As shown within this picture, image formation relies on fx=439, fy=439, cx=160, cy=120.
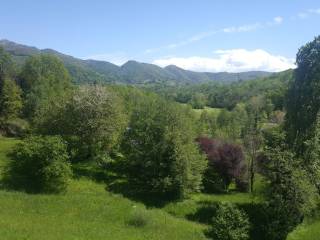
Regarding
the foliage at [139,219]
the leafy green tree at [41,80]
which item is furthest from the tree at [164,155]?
the leafy green tree at [41,80]

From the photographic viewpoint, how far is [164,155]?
145 ft

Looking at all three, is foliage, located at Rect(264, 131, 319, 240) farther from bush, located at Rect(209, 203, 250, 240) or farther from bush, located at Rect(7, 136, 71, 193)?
bush, located at Rect(7, 136, 71, 193)

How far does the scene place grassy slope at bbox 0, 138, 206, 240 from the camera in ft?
98.4

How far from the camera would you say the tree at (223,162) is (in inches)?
1927

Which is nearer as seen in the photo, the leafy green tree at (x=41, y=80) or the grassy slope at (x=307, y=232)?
the grassy slope at (x=307, y=232)

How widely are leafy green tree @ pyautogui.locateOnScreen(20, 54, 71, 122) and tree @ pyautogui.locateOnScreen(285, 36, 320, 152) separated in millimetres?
45915

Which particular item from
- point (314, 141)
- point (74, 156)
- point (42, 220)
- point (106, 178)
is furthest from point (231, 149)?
point (42, 220)

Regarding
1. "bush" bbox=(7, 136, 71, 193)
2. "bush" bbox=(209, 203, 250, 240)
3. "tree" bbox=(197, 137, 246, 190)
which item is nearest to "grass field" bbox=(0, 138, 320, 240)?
"bush" bbox=(209, 203, 250, 240)

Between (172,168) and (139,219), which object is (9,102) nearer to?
(172,168)

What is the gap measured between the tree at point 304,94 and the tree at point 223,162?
6125 mm

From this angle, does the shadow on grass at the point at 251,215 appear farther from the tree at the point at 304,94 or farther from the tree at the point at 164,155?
the tree at the point at 304,94

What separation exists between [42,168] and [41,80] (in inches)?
2118

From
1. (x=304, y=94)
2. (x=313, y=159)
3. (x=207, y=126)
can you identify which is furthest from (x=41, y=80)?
(x=313, y=159)

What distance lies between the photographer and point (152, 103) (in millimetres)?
56188
